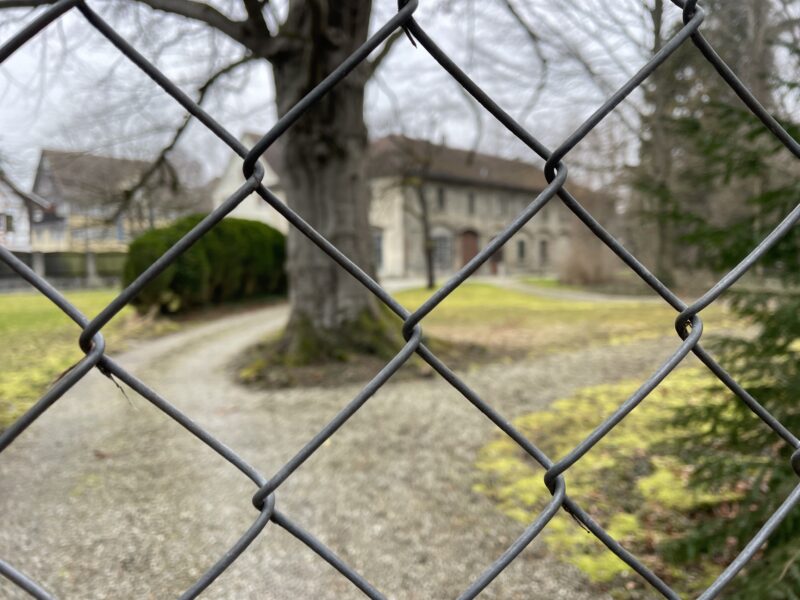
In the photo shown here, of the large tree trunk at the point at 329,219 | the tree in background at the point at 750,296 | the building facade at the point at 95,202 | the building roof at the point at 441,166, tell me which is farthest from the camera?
the building roof at the point at 441,166

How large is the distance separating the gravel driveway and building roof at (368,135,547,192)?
935cm

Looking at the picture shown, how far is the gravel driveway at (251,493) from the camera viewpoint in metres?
1.98

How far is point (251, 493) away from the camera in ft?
9.23

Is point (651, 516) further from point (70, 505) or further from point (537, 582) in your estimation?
point (70, 505)

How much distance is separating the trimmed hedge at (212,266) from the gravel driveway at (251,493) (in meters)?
3.28

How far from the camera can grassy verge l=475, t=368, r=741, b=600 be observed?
2002 mm

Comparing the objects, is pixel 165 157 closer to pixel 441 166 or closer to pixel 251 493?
pixel 251 493

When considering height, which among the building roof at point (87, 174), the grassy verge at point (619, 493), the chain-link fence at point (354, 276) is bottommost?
the grassy verge at point (619, 493)

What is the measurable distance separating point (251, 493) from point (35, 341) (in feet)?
15.9

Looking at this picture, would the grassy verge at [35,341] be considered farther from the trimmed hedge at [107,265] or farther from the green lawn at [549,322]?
the green lawn at [549,322]

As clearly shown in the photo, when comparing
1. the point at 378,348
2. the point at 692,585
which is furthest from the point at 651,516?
the point at 378,348

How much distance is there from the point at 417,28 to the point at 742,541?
5.92 ft

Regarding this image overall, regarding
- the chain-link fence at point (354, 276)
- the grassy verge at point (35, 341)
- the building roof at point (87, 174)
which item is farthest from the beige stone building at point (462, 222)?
the chain-link fence at point (354, 276)

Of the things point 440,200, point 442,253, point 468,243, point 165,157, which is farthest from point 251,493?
point 468,243
